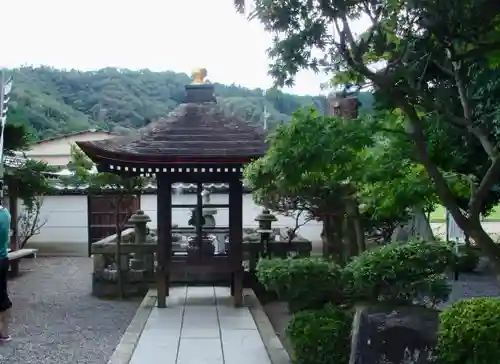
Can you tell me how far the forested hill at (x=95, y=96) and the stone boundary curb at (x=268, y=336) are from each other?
14976 millimetres

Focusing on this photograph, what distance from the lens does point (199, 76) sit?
10.2 meters

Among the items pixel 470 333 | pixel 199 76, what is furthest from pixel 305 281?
pixel 199 76

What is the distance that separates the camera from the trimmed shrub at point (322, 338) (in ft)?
17.7

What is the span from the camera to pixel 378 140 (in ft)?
16.1

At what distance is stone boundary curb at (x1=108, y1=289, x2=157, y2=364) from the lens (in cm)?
610

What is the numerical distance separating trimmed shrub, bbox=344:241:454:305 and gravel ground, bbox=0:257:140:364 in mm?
2944

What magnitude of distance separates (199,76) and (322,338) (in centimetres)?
589

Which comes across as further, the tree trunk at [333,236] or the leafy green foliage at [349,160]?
the tree trunk at [333,236]

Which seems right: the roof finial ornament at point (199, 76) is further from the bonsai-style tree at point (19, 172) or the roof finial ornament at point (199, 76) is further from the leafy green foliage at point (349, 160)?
the leafy green foliage at point (349, 160)

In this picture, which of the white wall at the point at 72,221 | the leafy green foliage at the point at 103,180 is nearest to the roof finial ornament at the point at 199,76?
the leafy green foliage at the point at 103,180

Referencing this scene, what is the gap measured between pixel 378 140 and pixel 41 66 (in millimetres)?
28803

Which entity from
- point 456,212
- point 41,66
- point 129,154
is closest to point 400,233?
point 129,154

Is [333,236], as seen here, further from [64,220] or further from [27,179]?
[64,220]

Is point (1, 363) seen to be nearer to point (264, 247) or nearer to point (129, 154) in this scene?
point (129, 154)
